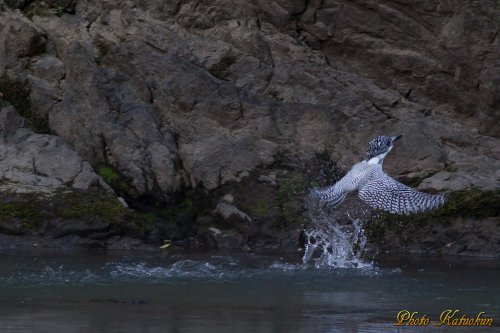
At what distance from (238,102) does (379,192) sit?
4.09m

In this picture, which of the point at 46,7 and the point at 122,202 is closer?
the point at 122,202

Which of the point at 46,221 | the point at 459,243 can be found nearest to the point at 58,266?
the point at 46,221

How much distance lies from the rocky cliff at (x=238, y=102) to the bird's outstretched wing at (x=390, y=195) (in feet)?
6.72

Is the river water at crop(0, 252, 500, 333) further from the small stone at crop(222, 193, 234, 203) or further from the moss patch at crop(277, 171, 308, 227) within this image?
the small stone at crop(222, 193, 234, 203)

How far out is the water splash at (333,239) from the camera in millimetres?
12250

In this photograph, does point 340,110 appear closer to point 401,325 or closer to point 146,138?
point 146,138

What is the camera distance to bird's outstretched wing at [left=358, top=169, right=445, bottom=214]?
11.5 metres

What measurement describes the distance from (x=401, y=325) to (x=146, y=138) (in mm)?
7205

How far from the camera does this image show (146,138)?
14.6 m

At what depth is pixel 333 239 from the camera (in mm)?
12930

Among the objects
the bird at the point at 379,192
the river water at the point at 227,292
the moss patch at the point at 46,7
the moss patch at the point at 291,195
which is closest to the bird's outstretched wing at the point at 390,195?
the bird at the point at 379,192

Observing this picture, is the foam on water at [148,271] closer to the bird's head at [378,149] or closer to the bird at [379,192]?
the bird at [379,192]

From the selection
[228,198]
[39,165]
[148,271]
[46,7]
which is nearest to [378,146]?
[228,198]

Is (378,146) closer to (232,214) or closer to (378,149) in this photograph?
(378,149)
